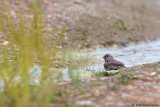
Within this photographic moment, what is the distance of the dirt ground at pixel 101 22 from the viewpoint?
11367mm

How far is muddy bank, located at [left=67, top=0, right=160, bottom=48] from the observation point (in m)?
11.4

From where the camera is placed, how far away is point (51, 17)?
12.0 m

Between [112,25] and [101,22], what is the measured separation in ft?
1.07

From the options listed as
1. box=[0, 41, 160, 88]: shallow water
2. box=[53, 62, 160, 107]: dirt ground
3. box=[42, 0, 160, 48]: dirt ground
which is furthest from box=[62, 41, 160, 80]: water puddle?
box=[53, 62, 160, 107]: dirt ground

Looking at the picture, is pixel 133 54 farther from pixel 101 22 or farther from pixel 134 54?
pixel 101 22

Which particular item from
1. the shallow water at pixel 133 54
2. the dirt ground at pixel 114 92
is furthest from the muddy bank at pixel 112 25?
the dirt ground at pixel 114 92

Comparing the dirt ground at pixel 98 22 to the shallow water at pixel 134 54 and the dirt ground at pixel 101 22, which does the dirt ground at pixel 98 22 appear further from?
the shallow water at pixel 134 54

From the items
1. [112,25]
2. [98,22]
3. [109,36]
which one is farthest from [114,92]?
[98,22]

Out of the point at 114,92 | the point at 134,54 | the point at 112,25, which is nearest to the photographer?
the point at 114,92

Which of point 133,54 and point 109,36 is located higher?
point 109,36

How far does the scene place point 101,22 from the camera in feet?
41.5

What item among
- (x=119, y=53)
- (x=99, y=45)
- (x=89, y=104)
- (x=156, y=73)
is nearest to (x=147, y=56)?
(x=119, y=53)

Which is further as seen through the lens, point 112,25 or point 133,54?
point 112,25

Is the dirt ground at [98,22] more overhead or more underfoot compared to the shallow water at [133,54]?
more overhead
